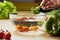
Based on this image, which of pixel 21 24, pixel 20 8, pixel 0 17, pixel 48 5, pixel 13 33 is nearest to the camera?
pixel 13 33

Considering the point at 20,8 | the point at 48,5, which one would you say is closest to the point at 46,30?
the point at 48,5

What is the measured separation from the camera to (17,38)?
4.00 ft

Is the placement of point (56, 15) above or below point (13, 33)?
above

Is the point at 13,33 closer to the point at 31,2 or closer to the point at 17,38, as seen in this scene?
the point at 17,38

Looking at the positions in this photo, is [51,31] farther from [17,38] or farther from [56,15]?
[17,38]

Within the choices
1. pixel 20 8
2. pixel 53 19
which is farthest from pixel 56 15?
pixel 20 8

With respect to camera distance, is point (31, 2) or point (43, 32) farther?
point (31, 2)

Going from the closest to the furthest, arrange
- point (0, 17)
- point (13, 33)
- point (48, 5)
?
point (13, 33) → point (48, 5) → point (0, 17)

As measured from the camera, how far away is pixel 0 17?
6.30 feet

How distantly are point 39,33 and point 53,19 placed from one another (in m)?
0.14

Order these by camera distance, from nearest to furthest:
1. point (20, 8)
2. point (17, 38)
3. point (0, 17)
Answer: point (17, 38) < point (0, 17) < point (20, 8)

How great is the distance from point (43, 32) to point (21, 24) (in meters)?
0.19

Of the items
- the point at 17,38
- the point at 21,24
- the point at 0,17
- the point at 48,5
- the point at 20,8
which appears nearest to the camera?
the point at 17,38

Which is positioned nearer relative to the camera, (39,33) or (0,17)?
(39,33)
